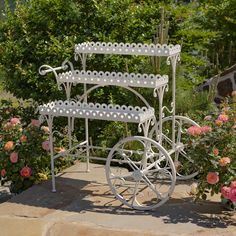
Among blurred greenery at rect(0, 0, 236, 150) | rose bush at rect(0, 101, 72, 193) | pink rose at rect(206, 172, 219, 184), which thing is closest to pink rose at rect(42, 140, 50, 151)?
rose bush at rect(0, 101, 72, 193)

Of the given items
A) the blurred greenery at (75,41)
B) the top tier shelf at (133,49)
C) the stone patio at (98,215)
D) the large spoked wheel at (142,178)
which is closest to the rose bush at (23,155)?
the stone patio at (98,215)

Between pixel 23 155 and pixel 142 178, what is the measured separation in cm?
121

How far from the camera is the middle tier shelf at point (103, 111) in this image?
410 centimetres

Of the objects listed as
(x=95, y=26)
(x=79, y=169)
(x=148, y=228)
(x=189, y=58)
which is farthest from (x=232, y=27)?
(x=148, y=228)

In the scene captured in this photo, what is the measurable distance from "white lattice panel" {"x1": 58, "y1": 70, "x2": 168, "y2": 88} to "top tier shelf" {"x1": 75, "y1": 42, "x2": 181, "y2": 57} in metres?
0.21

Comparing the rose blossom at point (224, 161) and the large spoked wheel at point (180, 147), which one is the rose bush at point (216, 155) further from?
the large spoked wheel at point (180, 147)

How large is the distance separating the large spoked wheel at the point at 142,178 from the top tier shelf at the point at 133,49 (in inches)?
30.7

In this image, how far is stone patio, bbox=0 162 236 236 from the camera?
3.86 m

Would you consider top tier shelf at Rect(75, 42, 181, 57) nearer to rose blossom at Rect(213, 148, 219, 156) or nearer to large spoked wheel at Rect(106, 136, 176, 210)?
large spoked wheel at Rect(106, 136, 176, 210)

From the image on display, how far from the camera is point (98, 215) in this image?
4164 millimetres

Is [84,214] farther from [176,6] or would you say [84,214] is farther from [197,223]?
[176,6]

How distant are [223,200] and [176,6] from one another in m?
3.94

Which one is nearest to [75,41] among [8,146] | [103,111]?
[8,146]

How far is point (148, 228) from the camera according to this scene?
152 inches
